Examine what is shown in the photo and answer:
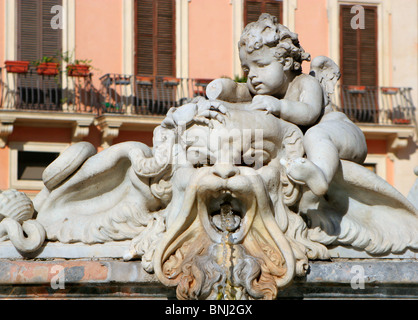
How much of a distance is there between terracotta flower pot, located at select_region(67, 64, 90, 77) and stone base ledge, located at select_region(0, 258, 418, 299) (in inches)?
852

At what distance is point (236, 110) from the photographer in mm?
5801

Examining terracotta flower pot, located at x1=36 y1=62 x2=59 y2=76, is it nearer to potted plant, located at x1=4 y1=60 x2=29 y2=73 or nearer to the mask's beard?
potted plant, located at x1=4 y1=60 x2=29 y2=73

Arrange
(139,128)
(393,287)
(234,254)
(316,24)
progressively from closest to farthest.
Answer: (234,254)
(393,287)
(139,128)
(316,24)

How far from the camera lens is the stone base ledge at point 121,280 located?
568cm

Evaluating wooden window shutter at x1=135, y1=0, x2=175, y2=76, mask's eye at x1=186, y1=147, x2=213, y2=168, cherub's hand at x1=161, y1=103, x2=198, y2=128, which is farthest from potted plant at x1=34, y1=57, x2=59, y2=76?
mask's eye at x1=186, y1=147, x2=213, y2=168

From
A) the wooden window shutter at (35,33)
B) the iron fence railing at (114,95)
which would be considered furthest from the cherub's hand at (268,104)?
the wooden window shutter at (35,33)

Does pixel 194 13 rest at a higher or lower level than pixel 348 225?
higher

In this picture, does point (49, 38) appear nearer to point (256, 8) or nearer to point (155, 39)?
point (155, 39)

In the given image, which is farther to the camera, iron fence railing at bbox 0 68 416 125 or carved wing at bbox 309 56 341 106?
iron fence railing at bbox 0 68 416 125

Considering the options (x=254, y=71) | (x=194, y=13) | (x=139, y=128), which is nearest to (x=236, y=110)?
(x=254, y=71)

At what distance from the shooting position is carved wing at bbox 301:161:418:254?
234 inches

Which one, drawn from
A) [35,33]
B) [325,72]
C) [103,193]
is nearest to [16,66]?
[35,33]

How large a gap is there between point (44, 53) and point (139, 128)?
2805mm

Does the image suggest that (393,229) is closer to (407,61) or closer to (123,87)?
(123,87)
